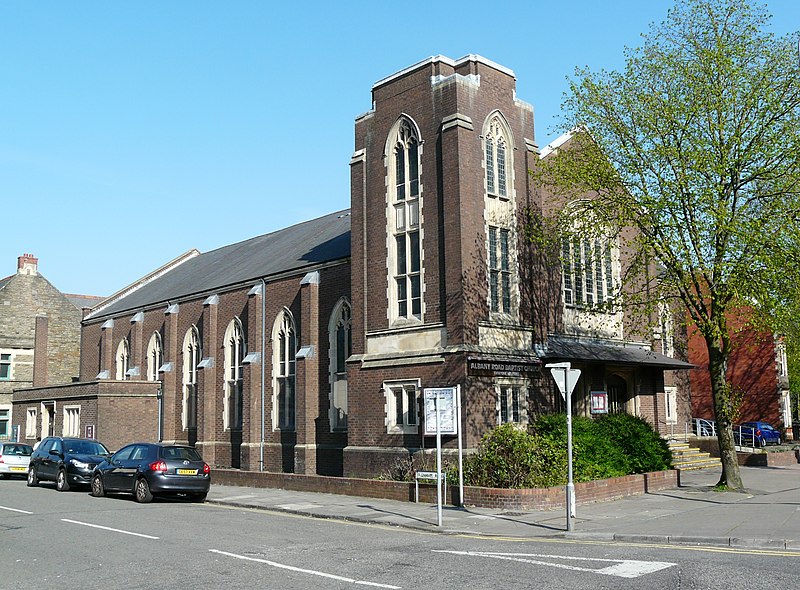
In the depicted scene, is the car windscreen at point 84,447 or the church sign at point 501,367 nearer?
the church sign at point 501,367

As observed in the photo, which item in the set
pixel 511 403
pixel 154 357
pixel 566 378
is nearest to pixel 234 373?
pixel 154 357

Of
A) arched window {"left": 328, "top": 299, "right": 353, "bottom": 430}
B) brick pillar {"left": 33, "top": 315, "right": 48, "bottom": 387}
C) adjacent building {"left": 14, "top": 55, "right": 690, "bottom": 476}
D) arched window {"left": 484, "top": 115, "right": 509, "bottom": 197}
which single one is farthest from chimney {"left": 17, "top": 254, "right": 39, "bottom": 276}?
arched window {"left": 484, "top": 115, "right": 509, "bottom": 197}

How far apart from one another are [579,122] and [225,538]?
47.6 feet

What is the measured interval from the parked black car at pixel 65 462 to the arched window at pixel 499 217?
13581 mm

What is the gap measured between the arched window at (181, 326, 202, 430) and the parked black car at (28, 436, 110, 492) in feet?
32.7

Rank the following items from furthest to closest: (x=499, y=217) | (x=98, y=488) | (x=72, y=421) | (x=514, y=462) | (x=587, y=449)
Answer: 1. (x=72, y=421)
2. (x=499, y=217)
3. (x=98, y=488)
4. (x=587, y=449)
5. (x=514, y=462)

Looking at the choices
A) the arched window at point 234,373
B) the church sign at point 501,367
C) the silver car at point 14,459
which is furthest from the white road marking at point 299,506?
the silver car at point 14,459

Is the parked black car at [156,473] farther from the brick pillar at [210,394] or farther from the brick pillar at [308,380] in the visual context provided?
the brick pillar at [210,394]

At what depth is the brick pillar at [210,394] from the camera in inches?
1358

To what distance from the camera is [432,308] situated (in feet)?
77.1

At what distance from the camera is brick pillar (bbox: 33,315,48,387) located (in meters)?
48.9

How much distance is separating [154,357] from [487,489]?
26.1 meters

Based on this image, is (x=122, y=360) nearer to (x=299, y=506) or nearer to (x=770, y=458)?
(x=299, y=506)

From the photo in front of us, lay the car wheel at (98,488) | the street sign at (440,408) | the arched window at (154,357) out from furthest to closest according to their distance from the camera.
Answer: the arched window at (154,357)
the car wheel at (98,488)
the street sign at (440,408)
